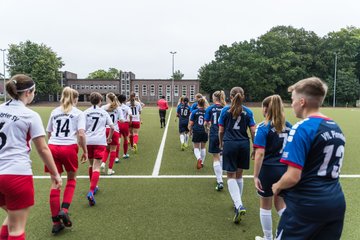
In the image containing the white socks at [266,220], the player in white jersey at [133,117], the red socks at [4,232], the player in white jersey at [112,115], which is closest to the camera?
the red socks at [4,232]

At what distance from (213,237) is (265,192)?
3.48ft

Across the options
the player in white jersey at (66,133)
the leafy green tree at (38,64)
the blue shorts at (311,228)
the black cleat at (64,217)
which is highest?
the leafy green tree at (38,64)

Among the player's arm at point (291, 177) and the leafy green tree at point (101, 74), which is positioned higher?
the leafy green tree at point (101, 74)

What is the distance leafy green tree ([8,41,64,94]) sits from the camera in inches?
2798

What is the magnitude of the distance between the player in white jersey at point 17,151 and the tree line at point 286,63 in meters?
64.5

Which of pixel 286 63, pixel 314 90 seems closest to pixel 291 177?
pixel 314 90

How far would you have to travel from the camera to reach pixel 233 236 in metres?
4.18

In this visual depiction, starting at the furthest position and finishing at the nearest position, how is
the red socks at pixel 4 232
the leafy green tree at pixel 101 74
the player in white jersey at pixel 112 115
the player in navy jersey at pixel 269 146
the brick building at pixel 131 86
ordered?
the leafy green tree at pixel 101 74 < the brick building at pixel 131 86 < the player in white jersey at pixel 112 115 < the player in navy jersey at pixel 269 146 < the red socks at pixel 4 232

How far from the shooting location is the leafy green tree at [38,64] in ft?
233

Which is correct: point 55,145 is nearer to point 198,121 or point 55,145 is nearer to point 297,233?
point 297,233

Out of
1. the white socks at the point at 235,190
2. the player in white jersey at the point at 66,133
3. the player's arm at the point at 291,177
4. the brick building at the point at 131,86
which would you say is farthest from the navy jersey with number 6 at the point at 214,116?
the brick building at the point at 131,86

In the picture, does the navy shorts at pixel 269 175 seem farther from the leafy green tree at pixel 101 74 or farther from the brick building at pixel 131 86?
the leafy green tree at pixel 101 74

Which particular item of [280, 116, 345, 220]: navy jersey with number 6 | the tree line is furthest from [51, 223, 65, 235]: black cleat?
the tree line

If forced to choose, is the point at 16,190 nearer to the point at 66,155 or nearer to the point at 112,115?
the point at 66,155
